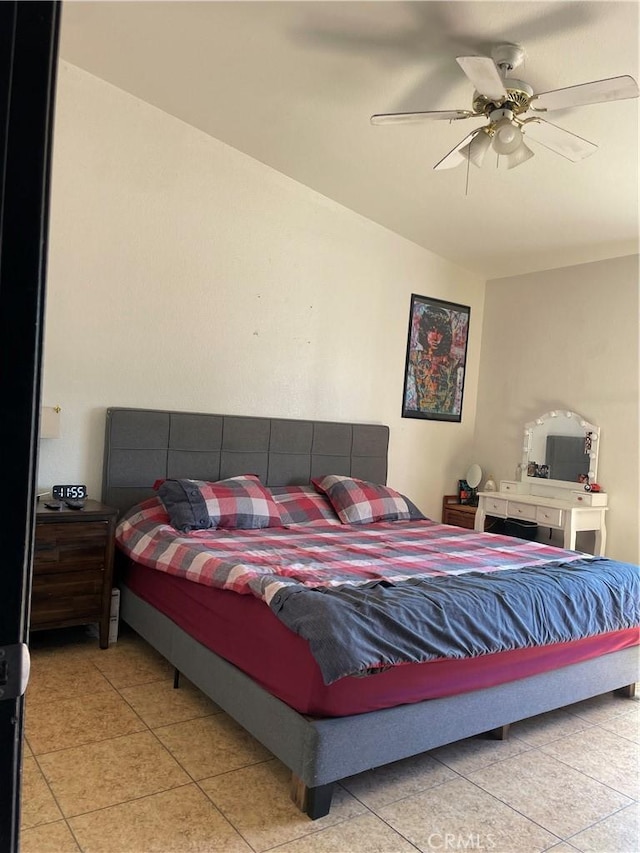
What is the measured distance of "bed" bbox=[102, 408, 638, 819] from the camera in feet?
6.73

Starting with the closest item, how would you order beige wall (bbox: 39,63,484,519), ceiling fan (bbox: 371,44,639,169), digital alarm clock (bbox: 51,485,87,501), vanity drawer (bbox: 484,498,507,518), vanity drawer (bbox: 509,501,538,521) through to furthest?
ceiling fan (bbox: 371,44,639,169), digital alarm clock (bbox: 51,485,87,501), beige wall (bbox: 39,63,484,519), vanity drawer (bbox: 509,501,538,521), vanity drawer (bbox: 484,498,507,518)

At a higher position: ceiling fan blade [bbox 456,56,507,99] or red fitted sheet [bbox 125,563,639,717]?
ceiling fan blade [bbox 456,56,507,99]

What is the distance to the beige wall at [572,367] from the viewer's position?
4594 millimetres

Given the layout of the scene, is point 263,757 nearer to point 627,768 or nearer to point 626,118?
point 627,768

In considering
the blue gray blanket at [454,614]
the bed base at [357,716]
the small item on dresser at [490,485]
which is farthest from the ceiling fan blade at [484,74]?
the small item on dresser at [490,485]

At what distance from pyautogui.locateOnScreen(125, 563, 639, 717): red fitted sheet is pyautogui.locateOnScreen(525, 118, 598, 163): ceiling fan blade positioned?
6.98 feet

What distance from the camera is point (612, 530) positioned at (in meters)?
4.69

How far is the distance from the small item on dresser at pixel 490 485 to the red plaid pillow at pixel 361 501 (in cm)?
121

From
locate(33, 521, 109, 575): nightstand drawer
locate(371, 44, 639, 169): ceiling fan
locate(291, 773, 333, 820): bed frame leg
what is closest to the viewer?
locate(291, 773, 333, 820): bed frame leg

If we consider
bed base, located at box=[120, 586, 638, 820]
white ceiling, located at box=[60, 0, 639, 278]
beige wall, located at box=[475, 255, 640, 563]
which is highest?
white ceiling, located at box=[60, 0, 639, 278]

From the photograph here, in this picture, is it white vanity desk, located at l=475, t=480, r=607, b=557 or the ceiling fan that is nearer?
the ceiling fan

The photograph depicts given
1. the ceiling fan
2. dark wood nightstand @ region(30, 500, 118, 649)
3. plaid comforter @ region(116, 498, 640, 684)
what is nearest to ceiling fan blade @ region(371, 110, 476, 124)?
the ceiling fan

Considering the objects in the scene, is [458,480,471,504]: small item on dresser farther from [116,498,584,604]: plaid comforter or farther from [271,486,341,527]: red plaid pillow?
[271,486,341,527]: red plaid pillow

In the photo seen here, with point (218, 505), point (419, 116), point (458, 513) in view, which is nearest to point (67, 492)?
point (218, 505)
